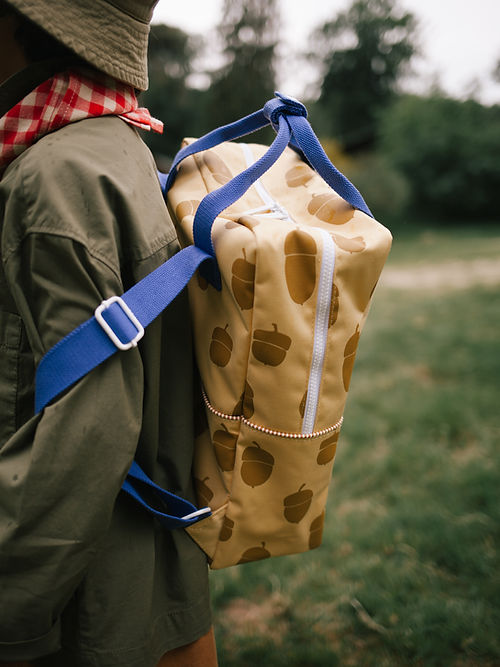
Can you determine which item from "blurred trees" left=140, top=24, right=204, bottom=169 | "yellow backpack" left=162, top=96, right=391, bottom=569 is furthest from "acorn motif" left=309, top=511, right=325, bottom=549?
"blurred trees" left=140, top=24, right=204, bottom=169

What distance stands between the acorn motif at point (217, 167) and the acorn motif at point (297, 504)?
0.76 meters

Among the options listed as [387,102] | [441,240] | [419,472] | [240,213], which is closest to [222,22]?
[441,240]

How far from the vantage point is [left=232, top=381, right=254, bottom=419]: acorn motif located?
48.6 inches

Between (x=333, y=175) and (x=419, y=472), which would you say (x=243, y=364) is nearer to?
(x=333, y=175)

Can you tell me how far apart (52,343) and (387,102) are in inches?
1858

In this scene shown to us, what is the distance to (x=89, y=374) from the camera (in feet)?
3.45

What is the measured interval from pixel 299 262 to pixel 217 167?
1.41 ft

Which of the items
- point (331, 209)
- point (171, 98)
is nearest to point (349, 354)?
point (331, 209)

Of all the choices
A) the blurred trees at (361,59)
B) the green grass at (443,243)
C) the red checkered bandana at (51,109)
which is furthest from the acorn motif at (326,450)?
the blurred trees at (361,59)

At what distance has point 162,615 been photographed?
1.31 metres

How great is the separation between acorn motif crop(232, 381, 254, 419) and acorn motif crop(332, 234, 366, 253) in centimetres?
36

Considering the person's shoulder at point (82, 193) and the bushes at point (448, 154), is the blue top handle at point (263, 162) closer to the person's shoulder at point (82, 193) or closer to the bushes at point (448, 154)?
the person's shoulder at point (82, 193)

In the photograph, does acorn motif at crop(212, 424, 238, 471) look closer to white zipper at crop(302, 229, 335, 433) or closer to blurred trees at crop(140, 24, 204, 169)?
white zipper at crop(302, 229, 335, 433)

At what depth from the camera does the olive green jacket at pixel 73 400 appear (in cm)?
102
